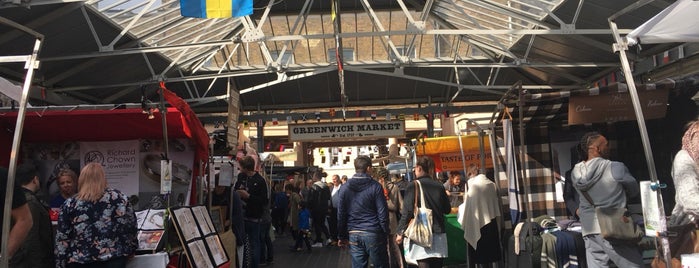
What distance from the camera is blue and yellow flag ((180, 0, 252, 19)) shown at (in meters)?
8.02

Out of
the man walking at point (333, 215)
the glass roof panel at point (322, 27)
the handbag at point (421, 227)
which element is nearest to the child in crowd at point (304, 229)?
the man walking at point (333, 215)

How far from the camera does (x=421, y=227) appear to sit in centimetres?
589

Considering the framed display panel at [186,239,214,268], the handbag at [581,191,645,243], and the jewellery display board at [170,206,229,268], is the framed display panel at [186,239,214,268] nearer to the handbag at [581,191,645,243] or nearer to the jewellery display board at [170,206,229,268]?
the jewellery display board at [170,206,229,268]

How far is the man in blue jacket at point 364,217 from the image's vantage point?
19.6 ft

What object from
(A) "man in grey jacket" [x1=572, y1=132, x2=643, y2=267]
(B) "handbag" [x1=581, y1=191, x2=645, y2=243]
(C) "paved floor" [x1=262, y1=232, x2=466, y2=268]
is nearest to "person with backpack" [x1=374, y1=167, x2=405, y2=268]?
(C) "paved floor" [x1=262, y1=232, x2=466, y2=268]

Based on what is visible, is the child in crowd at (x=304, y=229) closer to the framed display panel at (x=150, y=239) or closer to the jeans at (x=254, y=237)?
Answer: the jeans at (x=254, y=237)

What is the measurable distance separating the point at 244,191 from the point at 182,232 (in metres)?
2.84

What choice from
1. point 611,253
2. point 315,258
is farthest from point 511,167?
point 315,258

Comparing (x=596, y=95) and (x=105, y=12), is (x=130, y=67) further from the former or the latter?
(x=596, y=95)

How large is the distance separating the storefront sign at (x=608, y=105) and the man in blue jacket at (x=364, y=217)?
2.15m

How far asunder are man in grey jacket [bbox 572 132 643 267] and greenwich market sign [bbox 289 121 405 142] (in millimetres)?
14090

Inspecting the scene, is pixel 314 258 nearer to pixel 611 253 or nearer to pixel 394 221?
pixel 394 221

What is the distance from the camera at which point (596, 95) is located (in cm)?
553

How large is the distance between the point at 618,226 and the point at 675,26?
1907 mm
